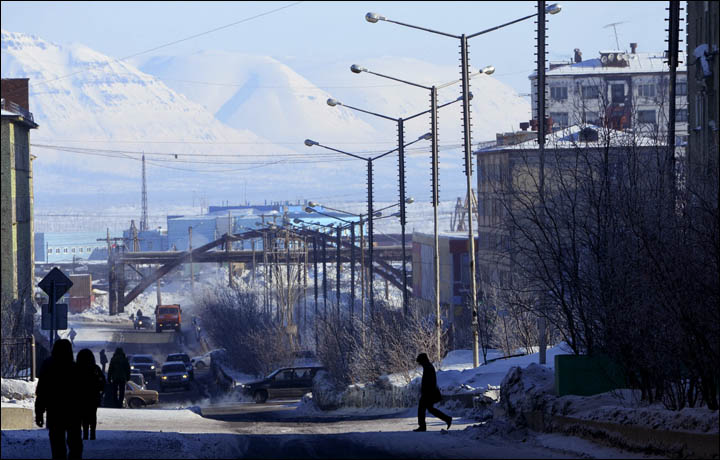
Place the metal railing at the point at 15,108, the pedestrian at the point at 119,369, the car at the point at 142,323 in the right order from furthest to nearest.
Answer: the car at the point at 142,323 < the metal railing at the point at 15,108 < the pedestrian at the point at 119,369

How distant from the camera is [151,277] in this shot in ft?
386

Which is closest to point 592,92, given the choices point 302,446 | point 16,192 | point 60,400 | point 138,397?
point 138,397

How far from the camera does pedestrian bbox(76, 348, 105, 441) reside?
1554 cm

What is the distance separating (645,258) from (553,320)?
414cm

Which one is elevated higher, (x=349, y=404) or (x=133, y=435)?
(x=133, y=435)

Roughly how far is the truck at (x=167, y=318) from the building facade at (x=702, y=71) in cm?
6659

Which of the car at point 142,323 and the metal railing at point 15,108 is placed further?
the car at point 142,323

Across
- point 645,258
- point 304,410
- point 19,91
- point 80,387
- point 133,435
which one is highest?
point 19,91

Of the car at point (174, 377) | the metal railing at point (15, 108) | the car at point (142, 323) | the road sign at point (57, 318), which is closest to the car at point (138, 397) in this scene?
the car at point (174, 377)

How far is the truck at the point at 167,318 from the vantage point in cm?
10594

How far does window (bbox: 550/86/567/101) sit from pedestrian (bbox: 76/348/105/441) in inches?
4096

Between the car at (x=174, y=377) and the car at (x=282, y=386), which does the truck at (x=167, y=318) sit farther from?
the car at (x=282, y=386)

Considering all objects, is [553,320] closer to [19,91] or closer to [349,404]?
[349,404]

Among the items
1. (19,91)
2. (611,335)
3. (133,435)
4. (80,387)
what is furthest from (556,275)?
(19,91)
